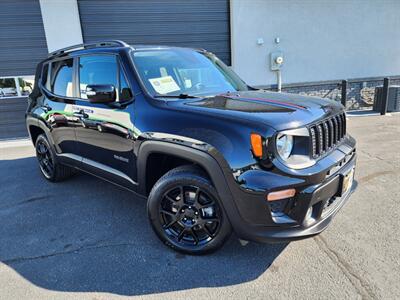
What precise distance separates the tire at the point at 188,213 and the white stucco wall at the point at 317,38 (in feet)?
24.4

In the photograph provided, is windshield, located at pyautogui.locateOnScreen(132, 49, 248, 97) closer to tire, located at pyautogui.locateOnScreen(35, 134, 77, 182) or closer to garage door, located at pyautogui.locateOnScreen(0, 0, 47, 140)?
tire, located at pyautogui.locateOnScreen(35, 134, 77, 182)

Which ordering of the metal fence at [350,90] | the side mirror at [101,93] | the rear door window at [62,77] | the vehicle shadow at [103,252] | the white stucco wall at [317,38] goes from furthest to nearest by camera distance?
the metal fence at [350,90]
the white stucco wall at [317,38]
the rear door window at [62,77]
the side mirror at [101,93]
the vehicle shadow at [103,252]

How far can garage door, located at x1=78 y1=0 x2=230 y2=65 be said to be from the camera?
322 inches

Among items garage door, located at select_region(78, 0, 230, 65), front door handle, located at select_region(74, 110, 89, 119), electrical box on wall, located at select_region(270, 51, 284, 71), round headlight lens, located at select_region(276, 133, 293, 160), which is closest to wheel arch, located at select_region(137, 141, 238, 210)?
round headlight lens, located at select_region(276, 133, 293, 160)

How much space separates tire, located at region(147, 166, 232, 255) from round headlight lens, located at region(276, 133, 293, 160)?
582 millimetres

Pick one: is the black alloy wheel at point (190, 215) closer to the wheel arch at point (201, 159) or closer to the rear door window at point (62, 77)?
the wheel arch at point (201, 159)

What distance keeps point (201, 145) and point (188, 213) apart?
26.2 inches

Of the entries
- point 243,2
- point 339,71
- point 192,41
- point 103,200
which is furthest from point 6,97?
point 339,71

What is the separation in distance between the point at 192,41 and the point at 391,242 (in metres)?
7.72

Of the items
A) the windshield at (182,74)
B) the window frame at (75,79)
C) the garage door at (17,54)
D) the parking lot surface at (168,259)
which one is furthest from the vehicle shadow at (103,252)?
the garage door at (17,54)

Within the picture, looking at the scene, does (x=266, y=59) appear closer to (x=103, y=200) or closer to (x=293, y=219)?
(x=103, y=200)

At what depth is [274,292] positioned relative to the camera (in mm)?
2115

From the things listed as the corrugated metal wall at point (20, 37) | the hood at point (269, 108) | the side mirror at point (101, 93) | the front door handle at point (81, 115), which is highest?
the corrugated metal wall at point (20, 37)

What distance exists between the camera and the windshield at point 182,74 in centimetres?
282
